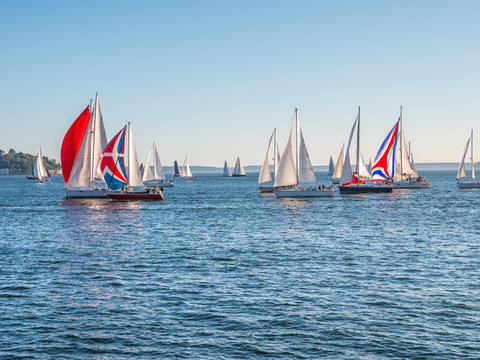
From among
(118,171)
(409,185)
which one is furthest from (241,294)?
(409,185)

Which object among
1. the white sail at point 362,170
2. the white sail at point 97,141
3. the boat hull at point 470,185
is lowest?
the boat hull at point 470,185

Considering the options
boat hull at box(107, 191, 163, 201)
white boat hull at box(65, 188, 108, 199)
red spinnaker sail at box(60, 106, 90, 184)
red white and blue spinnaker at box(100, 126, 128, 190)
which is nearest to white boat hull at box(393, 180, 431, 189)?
boat hull at box(107, 191, 163, 201)

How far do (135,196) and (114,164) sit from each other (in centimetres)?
575

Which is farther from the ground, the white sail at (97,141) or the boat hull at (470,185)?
the white sail at (97,141)

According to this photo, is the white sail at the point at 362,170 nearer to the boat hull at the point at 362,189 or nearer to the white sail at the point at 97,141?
the boat hull at the point at 362,189

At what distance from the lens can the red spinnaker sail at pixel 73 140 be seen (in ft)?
280

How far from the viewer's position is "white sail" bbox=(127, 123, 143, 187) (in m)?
83.6

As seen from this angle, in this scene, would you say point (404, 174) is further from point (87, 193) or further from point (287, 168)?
point (87, 193)

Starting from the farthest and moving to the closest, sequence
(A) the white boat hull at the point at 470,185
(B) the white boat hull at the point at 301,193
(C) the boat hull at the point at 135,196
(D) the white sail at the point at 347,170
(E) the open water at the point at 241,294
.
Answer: (A) the white boat hull at the point at 470,185
(D) the white sail at the point at 347,170
(B) the white boat hull at the point at 301,193
(C) the boat hull at the point at 135,196
(E) the open water at the point at 241,294

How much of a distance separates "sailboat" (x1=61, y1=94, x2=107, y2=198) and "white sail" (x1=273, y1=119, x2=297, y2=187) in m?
26.6

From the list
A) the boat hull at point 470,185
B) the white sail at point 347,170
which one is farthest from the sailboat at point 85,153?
the boat hull at point 470,185

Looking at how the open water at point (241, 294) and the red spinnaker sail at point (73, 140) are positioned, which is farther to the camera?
the red spinnaker sail at point (73, 140)

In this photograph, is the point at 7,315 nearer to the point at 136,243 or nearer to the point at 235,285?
the point at 235,285

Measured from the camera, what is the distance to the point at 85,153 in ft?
276
